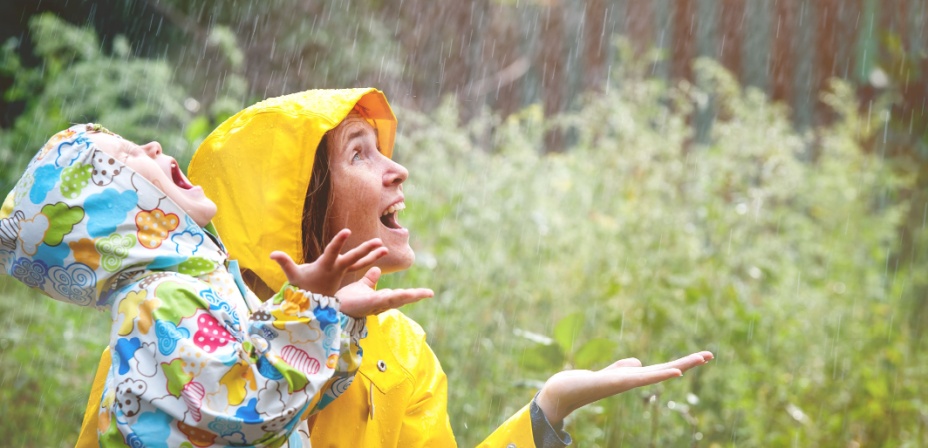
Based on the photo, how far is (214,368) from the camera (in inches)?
46.4

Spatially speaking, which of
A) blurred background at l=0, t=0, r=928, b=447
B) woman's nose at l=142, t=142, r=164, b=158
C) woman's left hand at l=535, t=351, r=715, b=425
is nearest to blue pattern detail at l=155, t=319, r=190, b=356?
woman's nose at l=142, t=142, r=164, b=158

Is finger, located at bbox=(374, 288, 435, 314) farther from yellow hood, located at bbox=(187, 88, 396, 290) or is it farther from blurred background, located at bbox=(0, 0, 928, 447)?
blurred background, located at bbox=(0, 0, 928, 447)

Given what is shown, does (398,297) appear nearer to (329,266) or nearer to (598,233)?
(329,266)

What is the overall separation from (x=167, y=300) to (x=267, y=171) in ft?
1.53

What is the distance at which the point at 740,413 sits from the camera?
3283 mm

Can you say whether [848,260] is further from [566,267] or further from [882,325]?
[566,267]

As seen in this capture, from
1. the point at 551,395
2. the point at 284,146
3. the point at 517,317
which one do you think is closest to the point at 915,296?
the point at 517,317

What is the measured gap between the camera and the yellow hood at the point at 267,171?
163 cm

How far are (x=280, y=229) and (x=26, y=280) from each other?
1.39 feet

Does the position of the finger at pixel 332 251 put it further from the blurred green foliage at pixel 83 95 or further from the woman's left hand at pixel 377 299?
the blurred green foliage at pixel 83 95

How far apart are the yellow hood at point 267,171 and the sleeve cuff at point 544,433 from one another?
509 mm

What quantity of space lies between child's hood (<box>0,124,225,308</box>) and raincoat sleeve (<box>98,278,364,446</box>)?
7 cm

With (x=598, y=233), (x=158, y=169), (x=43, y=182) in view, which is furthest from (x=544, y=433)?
(x=598, y=233)

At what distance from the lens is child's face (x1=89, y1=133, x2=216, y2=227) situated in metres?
1.35
